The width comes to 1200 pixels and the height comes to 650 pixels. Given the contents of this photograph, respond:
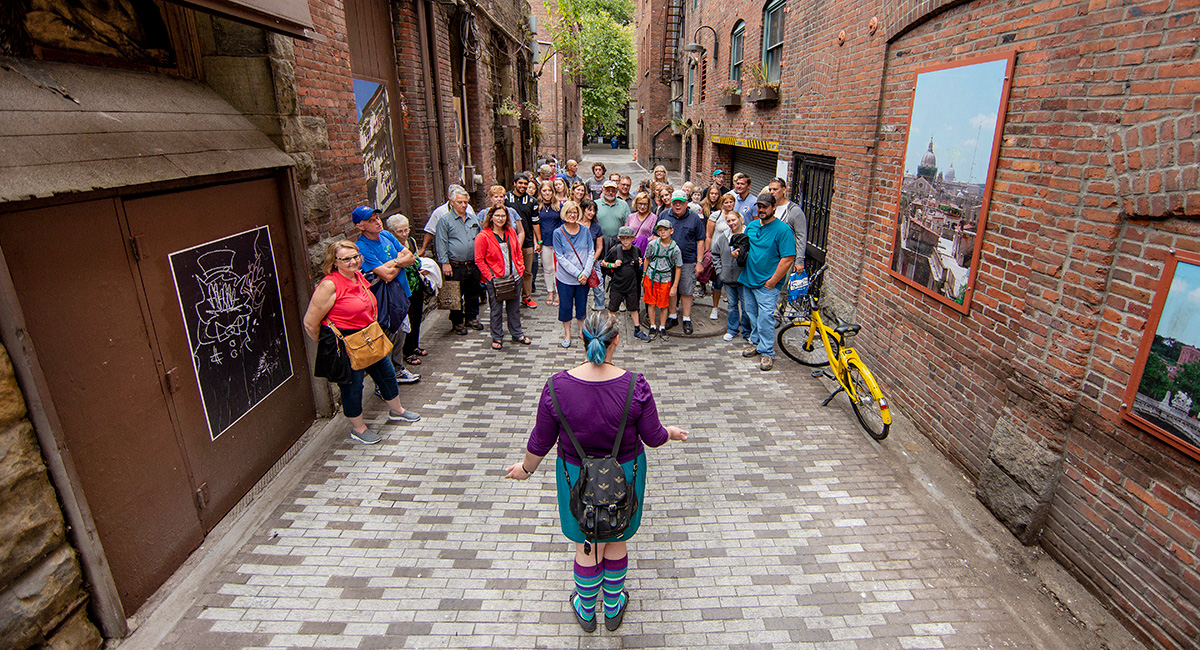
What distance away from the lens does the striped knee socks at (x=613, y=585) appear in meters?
3.20

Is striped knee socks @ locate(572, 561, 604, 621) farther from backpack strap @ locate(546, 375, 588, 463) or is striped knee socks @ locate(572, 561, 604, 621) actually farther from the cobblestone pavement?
backpack strap @ locate(546, 375, 588, 463)

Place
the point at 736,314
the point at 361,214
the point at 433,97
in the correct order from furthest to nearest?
the point at 433,97
the point at 736,314
the point at 361,214

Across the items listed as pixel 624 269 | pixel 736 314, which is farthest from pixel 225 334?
pixel 736 314

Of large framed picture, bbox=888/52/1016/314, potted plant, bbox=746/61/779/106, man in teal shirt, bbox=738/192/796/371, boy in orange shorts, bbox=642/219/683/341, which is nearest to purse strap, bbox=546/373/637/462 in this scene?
large framed picture, bbox=888/52/1016/314

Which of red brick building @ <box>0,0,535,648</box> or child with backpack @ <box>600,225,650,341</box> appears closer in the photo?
red brick building @ <box>0,0,535,648</box>

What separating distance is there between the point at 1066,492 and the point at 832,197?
16.1 ft

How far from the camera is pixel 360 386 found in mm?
5125

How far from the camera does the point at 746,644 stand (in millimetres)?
3184

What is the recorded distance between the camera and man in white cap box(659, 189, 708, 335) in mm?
7759

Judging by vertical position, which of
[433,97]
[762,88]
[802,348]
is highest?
[762,88]


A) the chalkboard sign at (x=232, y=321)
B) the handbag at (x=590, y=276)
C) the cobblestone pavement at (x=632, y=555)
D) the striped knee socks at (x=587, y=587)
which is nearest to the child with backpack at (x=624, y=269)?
the handbag at (x=590, y=276)

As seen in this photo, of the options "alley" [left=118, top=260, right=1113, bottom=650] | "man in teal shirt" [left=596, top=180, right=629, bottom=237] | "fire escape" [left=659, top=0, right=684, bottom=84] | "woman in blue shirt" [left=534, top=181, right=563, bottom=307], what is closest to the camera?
"alley" [left=118, top=260, right=1113, bottom=650]

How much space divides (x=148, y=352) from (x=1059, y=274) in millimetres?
5637

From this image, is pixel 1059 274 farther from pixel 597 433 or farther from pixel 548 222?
pixel 548 222
